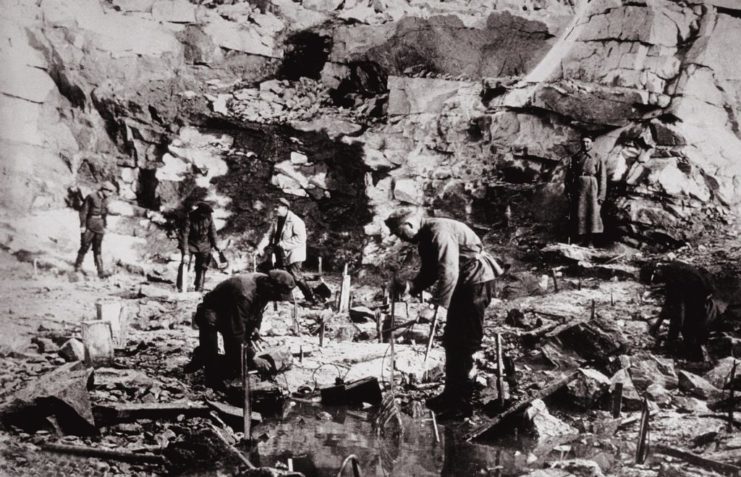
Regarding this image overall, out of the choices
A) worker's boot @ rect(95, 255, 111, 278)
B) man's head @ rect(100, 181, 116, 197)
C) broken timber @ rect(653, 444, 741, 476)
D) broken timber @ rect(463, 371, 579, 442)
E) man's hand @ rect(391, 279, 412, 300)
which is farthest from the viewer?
man's hand @ rect(391, 279, 412, 300)

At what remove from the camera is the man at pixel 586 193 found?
140 inches

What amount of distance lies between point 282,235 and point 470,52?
5.88 feet

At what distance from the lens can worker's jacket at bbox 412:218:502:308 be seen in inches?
111

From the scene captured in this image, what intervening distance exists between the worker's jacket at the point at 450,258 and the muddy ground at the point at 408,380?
59 centimetres

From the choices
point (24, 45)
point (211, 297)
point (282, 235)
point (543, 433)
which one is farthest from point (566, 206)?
point (24, 45)

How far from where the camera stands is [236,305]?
3.03m

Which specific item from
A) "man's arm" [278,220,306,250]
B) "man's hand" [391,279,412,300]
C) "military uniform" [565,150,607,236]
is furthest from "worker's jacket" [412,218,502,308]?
"man's arm" [278,220,306,250]

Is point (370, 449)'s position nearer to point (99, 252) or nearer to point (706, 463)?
point (706, 463)

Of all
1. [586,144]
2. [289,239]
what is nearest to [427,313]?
[289,239]

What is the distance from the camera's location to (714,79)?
131 inches

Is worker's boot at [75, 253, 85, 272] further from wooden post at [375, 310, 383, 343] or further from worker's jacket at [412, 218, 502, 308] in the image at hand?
worker's jacket at [412, 218, 502, 308]

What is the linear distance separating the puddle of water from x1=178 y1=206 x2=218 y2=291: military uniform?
1146 mm

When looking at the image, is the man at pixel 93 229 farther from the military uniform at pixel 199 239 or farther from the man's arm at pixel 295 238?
the man's arm at pixel 295 238

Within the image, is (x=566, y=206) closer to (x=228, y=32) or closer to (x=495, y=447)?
(x=495, y=447)
